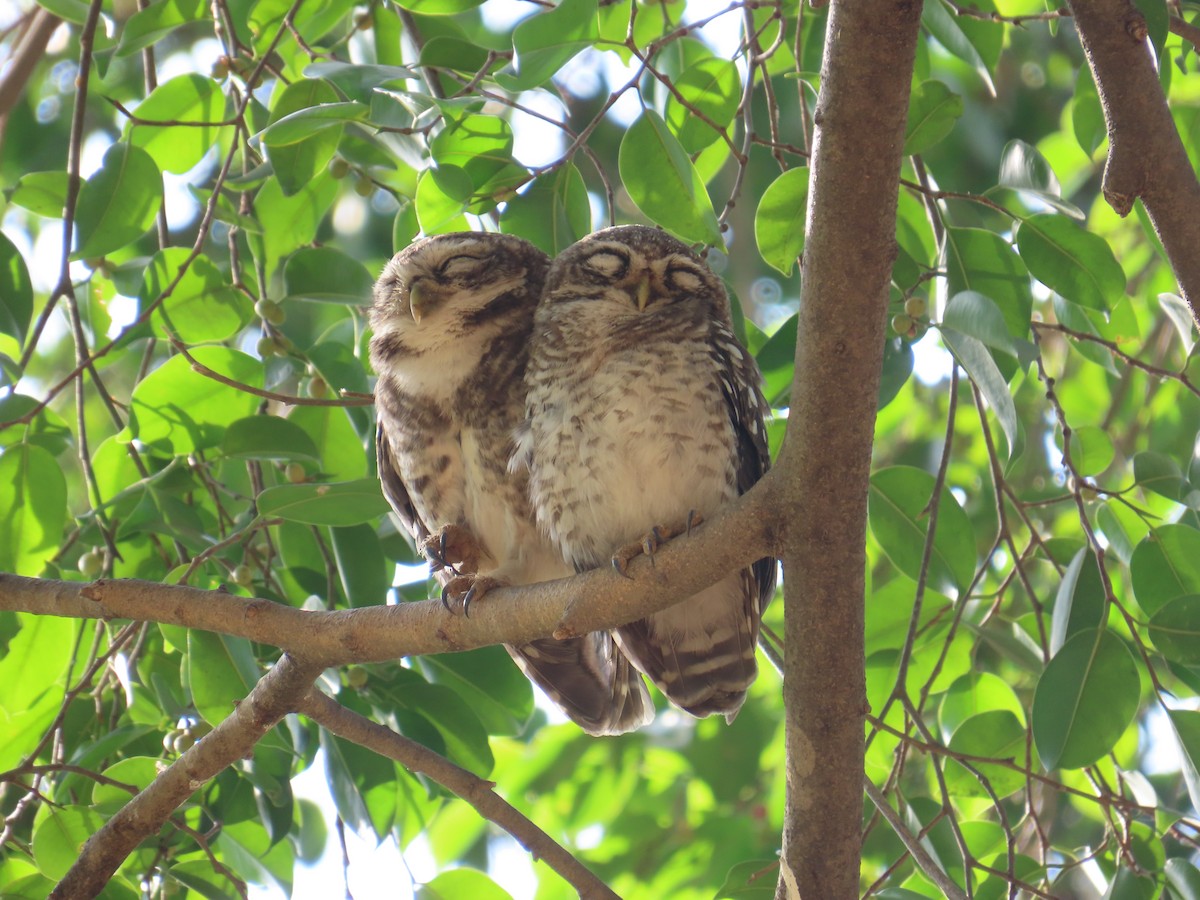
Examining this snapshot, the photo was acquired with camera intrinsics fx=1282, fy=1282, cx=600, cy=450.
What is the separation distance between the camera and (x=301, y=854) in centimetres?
295

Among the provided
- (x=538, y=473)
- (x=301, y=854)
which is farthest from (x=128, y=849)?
(x=301, y=854)

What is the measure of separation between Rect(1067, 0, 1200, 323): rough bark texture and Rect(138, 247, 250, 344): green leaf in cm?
150

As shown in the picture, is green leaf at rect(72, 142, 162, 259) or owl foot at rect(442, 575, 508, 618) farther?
green leaf at rect(72, 142, 162, 259)

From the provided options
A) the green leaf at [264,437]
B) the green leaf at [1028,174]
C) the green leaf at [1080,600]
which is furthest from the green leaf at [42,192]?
the green leaf at [1080,600]

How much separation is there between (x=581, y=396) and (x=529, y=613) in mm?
488

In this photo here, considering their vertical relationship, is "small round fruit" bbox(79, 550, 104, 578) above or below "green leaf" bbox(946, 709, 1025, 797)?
above

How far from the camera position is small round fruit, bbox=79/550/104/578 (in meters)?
2.31

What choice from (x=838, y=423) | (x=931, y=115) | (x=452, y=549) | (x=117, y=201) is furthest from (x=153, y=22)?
(x=838, y=423)

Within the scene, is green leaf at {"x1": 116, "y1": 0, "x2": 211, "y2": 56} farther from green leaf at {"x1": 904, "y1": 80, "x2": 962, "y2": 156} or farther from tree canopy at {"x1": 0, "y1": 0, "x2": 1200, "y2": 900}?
green leaf at {"x1": 904, "y1": 80, "x2": 962, "y2": 156}

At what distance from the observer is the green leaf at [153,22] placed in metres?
2.23

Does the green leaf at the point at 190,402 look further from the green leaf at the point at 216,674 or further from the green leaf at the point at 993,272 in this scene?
the green leaf at the point at 993,272

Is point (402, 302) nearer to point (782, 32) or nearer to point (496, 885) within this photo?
point (782, 32)

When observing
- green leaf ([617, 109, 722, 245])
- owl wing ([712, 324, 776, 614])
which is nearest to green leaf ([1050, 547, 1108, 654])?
owl wing ([712, 324, 776, 614])

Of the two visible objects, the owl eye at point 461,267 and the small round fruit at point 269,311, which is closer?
the small round fruit at point 269,311
